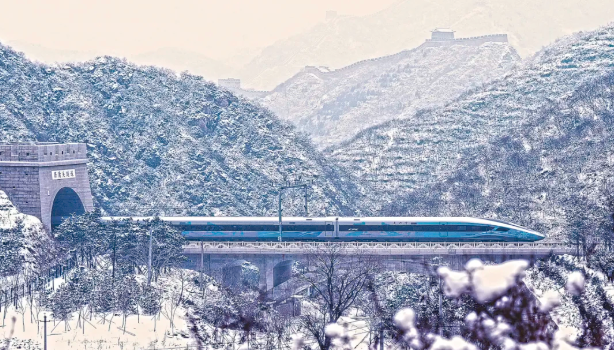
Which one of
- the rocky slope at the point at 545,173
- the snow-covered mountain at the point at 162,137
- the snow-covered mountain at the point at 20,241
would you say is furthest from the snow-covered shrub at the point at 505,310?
the snow-covered mountain at the point at 162,137

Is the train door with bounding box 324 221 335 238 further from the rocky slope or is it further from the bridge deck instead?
the rocky slope

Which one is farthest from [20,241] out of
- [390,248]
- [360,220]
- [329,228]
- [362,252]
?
[390,248]

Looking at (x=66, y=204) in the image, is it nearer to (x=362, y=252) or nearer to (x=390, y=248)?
(x=362, y=252)

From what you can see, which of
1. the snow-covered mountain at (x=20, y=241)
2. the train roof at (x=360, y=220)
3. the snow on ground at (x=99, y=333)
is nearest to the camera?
the snow on ground at (x=99, y=333)

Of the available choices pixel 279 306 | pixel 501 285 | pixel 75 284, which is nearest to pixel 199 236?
pixel 279 306

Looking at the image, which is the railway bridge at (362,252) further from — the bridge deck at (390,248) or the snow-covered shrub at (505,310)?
the snow-covered shrub at (505,310)

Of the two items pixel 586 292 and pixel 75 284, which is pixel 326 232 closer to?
pixel 75 284
